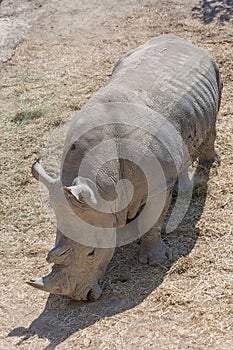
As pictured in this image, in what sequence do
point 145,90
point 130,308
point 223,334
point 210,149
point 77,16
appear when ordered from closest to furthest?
point 223,334 < point 130,308 < point 145,90 < point 210,149 < point 77,16

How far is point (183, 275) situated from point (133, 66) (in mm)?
1922

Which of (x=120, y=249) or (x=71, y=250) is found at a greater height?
(x=71, y=250)

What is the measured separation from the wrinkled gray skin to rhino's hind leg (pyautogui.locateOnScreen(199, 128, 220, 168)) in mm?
81

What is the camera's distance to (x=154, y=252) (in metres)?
5.86

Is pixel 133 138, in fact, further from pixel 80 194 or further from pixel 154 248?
pixel 154 248

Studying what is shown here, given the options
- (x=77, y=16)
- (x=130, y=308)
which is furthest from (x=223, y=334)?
(x=77, y=16)

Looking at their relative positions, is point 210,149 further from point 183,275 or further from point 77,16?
point 77,16

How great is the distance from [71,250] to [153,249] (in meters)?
1.09

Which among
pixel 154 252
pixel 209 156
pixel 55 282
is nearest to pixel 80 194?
pixel 55 282

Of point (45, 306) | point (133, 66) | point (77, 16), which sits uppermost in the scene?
point (133, 66)

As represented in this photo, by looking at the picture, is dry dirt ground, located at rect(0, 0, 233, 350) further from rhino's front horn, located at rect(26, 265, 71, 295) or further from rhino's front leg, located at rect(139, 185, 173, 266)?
rhino's front horn, located at rect(26, 265, 71, 295)

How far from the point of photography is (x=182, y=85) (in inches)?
236

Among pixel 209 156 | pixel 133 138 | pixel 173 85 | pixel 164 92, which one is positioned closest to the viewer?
pixel 133 138

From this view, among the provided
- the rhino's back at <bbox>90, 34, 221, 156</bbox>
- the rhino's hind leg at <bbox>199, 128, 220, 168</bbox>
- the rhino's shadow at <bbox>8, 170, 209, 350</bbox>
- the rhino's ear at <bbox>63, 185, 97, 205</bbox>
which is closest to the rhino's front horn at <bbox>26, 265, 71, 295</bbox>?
the rhino's shadow at <bbox>8, 170, 209, 350</bbox>
